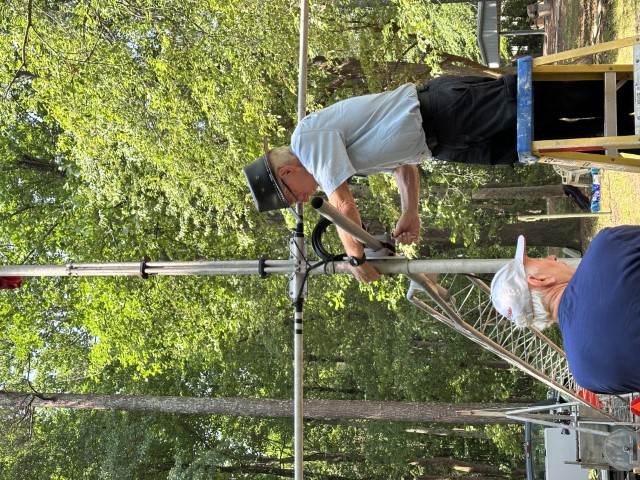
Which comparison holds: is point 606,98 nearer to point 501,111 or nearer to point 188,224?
point 501,111

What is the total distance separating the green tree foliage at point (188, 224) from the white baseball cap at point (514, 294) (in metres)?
6.00

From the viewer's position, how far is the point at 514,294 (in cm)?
330

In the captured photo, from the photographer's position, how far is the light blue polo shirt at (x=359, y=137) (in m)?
4.23

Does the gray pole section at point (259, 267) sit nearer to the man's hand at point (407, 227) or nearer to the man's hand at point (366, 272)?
the man's hand at point (366, 272)

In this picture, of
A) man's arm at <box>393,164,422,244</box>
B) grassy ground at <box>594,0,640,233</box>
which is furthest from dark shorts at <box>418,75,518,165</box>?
grassy ground at <box>594,0,640,233</box>

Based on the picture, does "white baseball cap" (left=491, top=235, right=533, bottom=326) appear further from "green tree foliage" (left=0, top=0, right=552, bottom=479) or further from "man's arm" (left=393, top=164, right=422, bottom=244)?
"green tree foliage" (left=0, top=0, right=552, bottom=479)

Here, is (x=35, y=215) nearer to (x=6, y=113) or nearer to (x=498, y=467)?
(x=6, y=113)

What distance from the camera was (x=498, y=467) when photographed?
24.9 m

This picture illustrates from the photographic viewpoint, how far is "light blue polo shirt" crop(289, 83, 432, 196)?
423cm

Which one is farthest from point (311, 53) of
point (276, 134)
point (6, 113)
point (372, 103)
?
point (372, 103)

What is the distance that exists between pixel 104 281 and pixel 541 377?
1075 cm

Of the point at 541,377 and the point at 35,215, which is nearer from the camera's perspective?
the point at 541,377

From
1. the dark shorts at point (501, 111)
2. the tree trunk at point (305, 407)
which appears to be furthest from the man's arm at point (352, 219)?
the tree trunk at point (305, 407)

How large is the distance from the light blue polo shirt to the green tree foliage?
4.47 meters
